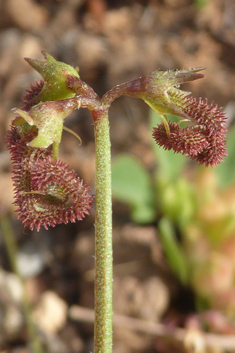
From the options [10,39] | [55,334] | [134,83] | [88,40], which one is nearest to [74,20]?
[88,40]

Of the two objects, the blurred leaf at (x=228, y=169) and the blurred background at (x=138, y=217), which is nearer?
the blurred background at (x=138, y=217)

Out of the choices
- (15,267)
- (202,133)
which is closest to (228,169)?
(15,267)

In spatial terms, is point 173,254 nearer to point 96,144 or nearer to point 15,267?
point 15,267

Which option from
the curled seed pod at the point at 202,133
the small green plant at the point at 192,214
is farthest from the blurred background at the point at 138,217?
the curled seed pod at the point at 202,133

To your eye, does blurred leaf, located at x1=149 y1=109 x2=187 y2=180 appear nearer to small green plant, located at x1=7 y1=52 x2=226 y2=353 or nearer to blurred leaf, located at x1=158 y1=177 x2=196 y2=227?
blurred leaf, located at x1=158 y1=177 x2=196 y2=227

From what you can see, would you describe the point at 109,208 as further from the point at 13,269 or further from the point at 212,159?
the point at 13,269

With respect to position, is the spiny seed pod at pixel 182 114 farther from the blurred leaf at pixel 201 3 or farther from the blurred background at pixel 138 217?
the blurred leaf at pixel 201 3
